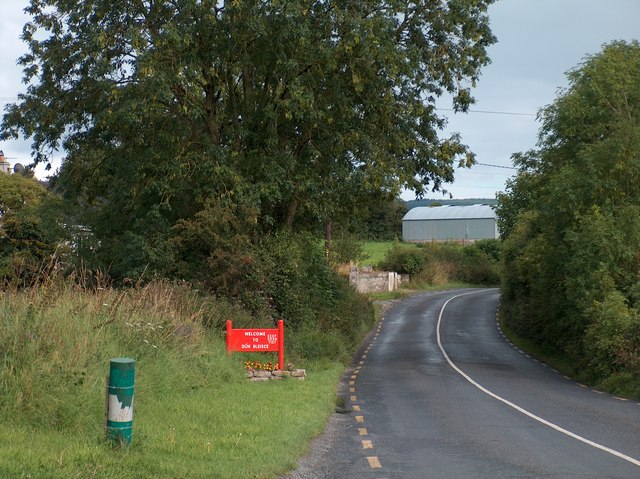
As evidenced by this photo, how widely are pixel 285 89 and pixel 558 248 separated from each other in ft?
40.6

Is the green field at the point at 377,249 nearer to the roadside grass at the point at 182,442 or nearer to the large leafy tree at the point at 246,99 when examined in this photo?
the large leafy tree at the point at 246,99

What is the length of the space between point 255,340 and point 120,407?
10910 millimetres

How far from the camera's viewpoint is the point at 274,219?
95.6ft

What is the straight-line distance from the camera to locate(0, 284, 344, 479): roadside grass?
8719mm

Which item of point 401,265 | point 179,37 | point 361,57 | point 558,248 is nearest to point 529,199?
point 558,248

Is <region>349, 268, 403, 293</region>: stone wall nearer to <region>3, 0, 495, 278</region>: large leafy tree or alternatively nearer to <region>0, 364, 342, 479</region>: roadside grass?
<region>3, 0, 495, 278</region>: large leafy tree

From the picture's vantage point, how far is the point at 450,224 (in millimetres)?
118875

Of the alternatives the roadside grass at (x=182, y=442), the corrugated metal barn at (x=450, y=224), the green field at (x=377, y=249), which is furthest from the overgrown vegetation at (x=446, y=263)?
the roadside grass at (x=182, y=442)

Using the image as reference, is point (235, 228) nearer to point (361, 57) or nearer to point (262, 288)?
point (262, 288)

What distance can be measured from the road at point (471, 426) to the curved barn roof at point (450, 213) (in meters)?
85.4

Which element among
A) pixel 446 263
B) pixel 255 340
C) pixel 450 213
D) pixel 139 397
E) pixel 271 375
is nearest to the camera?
pixel 139 397

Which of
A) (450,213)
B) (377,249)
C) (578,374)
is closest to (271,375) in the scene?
(578,374)

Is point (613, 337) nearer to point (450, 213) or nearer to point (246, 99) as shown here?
point (246, 99)

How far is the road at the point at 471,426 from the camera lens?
10.5m
